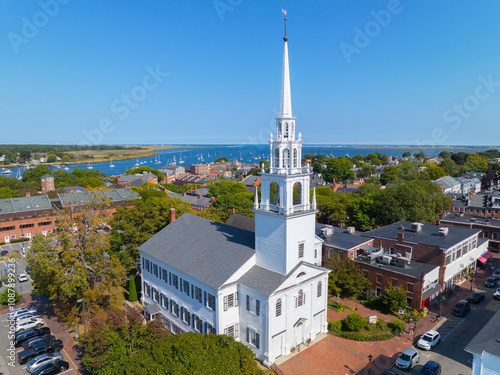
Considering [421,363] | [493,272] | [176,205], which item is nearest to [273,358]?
[421,363]

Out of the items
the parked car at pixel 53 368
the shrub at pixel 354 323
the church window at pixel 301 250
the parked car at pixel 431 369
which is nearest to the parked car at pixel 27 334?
the parked car at pixel 53 368

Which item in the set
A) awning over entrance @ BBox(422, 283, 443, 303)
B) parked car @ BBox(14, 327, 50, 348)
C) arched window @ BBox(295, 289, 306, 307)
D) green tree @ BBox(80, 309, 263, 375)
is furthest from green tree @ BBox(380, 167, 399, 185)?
parked car @ BBox(14, 327, 50, 348)

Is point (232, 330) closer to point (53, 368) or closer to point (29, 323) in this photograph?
point (53, 368)

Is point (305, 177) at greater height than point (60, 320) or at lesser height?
greater

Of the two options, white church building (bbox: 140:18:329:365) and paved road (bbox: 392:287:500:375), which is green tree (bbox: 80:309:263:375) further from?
paved road (bbox: 392:287:500:375)

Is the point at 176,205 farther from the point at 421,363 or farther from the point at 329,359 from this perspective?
the point at 421,363

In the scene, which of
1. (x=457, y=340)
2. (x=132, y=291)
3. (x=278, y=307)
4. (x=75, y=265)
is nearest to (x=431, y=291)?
(x=457, y=340)
